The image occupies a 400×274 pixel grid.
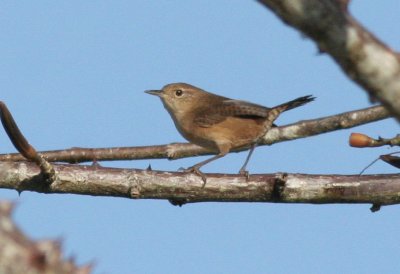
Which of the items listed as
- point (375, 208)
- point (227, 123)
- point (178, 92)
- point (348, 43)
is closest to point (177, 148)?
point (227, 123)

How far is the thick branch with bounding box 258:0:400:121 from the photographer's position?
1409 mm

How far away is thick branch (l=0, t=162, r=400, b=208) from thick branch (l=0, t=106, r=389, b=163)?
1113mm

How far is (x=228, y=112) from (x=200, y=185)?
12.0ft

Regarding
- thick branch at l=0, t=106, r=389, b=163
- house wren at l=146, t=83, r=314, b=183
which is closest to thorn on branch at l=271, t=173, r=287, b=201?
thick branch at l=0, t=106, r=389, b=163

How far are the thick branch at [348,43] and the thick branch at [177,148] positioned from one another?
4.20 meters

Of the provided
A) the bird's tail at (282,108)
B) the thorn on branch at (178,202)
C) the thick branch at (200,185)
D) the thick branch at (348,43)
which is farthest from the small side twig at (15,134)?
the bird's tail at (282,108)

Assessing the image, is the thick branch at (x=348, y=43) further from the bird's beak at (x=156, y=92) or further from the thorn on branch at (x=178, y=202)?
the bird's beak at (x=156, y=92)

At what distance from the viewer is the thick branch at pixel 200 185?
172 inches

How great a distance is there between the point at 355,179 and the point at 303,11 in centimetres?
332

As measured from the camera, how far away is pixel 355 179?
4578mm

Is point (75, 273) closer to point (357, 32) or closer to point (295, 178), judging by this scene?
point (357, 32)

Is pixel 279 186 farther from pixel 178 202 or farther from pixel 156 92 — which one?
pixel 156 92

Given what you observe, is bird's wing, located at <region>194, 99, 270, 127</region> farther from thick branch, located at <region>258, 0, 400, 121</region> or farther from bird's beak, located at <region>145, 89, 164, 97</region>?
thick branch, located at <region>258, 0, 400, 121</region>

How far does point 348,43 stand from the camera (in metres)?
1.46
